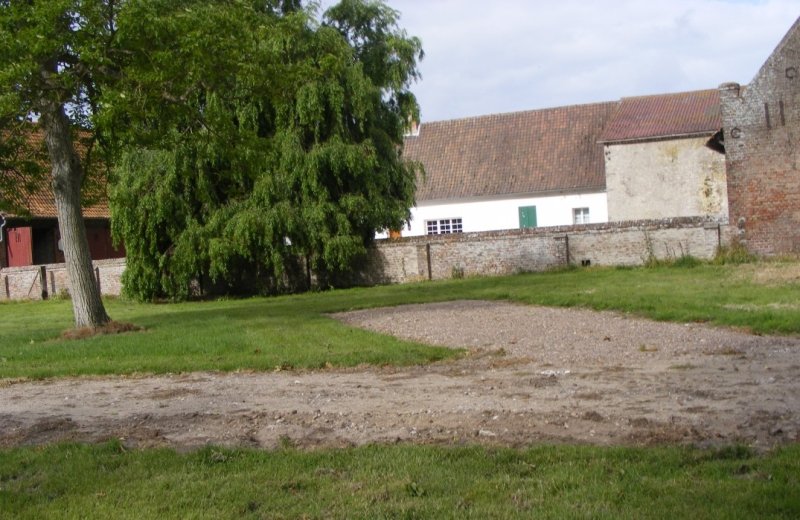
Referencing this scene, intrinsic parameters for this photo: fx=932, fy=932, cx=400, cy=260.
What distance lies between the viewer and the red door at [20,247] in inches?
1767

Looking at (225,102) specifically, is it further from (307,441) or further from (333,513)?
(333,513)

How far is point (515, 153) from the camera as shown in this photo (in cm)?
4456

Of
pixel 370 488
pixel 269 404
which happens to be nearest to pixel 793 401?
pixel 370 488

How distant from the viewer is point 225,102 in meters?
29.0

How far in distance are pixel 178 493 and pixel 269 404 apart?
3.26 meters

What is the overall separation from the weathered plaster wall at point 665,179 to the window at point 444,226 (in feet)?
25.2

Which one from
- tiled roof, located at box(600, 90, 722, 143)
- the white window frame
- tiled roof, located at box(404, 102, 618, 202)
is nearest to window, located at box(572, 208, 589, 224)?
the white window frame

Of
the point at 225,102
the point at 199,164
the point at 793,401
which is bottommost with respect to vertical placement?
the point at 793,401

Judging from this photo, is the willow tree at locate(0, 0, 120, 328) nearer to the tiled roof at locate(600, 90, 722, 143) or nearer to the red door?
the tiled roof at locate(600, 90, 722, 143)

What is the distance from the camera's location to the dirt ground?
7223mm

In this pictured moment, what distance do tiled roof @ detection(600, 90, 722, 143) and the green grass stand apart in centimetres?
3434

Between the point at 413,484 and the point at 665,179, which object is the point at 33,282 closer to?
the point at 665,179

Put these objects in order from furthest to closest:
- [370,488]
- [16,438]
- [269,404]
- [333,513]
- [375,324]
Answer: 1. [375,324]
2. [269,404]
3. [16,438]
4. [370,488]
5. [333,513]

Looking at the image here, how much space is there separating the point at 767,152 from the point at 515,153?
1775 cm
